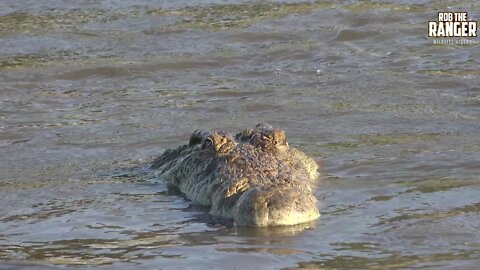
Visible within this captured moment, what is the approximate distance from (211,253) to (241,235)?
16.7 inches

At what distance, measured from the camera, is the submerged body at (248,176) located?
22.6 feet

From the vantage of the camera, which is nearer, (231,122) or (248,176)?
(248,176)

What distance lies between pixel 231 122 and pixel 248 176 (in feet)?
10.1

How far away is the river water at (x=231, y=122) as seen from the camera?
Answer: 662 centimetres

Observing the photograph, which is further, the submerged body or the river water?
the submerged body

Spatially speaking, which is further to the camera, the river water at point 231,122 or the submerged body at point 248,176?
the submerged body at point 248,176

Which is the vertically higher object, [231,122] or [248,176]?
[248,176]

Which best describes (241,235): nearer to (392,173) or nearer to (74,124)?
(392,173)

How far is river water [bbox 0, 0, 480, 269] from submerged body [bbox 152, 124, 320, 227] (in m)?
0.12

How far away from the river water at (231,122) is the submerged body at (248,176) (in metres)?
0.12

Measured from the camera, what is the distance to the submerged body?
271 inches

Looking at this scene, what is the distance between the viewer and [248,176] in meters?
7.42

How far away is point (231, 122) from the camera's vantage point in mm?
10484

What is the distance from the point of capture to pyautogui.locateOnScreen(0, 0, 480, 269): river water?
21.7 feet
